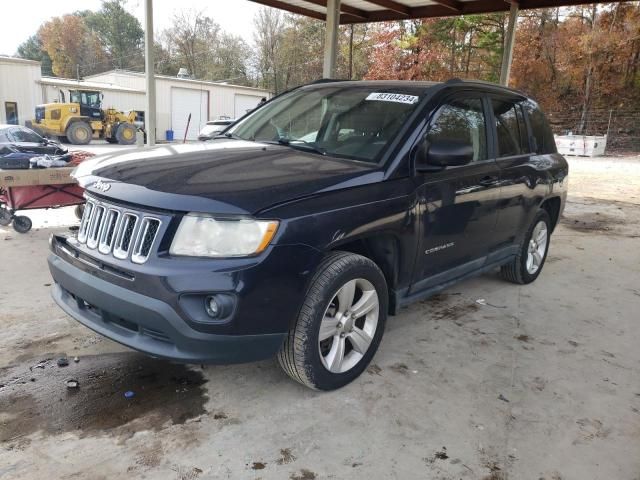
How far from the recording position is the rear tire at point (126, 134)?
76.9 ft

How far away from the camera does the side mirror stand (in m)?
3.12

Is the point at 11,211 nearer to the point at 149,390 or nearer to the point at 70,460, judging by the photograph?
the point at 149,390

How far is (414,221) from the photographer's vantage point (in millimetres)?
3180

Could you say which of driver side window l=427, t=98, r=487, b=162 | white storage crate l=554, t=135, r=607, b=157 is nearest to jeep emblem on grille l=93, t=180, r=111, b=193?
driver side window l=427, t=98, r=487, b=162

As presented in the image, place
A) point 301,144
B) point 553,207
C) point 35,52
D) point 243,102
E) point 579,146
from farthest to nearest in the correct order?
1. point 35,52
2. point 243,102
3. point 579,146
4. point 553,207
5. point 301,144

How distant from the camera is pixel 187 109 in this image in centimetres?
3125

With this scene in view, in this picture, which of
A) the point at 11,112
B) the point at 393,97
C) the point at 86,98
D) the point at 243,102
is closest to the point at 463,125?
the point at 393,97

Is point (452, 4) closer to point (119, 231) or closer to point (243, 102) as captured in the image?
point (119, 231)

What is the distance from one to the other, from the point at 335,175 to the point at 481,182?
4.84 feet

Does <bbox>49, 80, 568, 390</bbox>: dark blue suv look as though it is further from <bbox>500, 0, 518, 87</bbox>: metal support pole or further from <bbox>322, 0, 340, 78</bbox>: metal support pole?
<bbox>500, 0, 518, 87</bbox>: metal support pole

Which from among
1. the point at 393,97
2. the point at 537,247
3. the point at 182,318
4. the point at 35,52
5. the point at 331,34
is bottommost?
the point at 537,247

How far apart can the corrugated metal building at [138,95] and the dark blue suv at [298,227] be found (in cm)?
2592

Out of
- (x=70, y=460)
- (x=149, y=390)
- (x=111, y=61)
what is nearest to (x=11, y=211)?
(x=149, y=390)

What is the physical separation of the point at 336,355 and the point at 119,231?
1342 millimetres
